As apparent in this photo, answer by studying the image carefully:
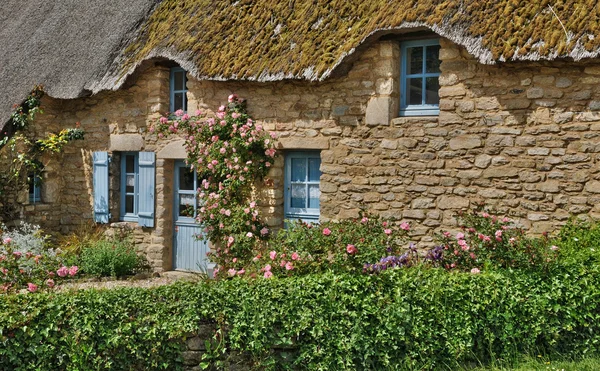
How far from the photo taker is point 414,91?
790 cm

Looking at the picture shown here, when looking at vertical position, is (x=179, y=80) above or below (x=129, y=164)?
above

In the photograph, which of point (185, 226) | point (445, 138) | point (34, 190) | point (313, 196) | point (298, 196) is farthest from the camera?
point (34, 190)

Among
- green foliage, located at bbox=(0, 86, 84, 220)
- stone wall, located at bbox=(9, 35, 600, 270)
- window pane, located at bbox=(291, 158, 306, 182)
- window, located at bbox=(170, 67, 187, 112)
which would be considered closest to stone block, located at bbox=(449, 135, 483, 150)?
stone wall, located at bbox=(9, 35, 600, 270)

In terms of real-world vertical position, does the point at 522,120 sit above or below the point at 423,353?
above

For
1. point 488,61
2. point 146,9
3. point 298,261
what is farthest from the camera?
point 146,9

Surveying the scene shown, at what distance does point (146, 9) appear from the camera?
34.9 ft

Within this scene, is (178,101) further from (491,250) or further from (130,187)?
(491,250)

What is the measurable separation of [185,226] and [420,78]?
4100 millimetres

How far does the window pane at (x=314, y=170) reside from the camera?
28.3 ft

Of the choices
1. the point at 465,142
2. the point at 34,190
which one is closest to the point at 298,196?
→ the point at 465,142

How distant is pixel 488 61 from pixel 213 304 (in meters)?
3.76

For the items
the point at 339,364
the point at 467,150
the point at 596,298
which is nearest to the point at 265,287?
the point at 339,364

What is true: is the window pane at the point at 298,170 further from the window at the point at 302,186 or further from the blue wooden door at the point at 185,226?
the blue wooden door at the point at 185,226

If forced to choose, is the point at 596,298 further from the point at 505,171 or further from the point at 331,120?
the point at 331,120
